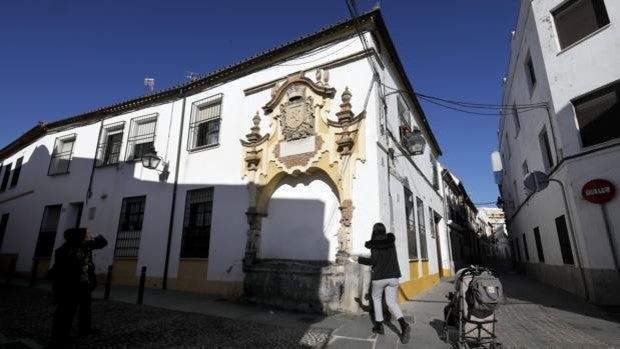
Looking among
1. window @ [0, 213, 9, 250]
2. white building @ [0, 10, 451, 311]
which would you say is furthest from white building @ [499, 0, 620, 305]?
window @ [0, 213, 9, 250]

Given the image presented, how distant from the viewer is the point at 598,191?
700 cm

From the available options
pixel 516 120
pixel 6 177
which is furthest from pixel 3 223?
pixel 516 120

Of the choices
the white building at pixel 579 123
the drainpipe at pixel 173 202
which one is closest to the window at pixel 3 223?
the drainpipe at pixel 173 202

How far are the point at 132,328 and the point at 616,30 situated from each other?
11.7 meters

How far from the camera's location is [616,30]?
7324 millimetres

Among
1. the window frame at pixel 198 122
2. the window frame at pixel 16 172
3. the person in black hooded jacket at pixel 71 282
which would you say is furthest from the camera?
the window frame at pixel 16 172

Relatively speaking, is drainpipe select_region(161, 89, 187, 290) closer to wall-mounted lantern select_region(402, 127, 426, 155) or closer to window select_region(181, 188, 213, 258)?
window select_region(181, 188, 213, 258)

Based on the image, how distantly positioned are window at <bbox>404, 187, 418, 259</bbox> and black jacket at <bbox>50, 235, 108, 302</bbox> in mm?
7413

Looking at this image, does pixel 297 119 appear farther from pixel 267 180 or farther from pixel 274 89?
pixel 267 180

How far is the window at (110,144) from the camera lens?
491 inches

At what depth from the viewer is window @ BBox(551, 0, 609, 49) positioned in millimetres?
7805

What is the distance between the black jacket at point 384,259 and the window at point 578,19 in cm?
764

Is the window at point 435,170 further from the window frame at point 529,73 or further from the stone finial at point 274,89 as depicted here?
the stone finial at point 274,89

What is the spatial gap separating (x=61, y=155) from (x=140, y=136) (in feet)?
16.5
